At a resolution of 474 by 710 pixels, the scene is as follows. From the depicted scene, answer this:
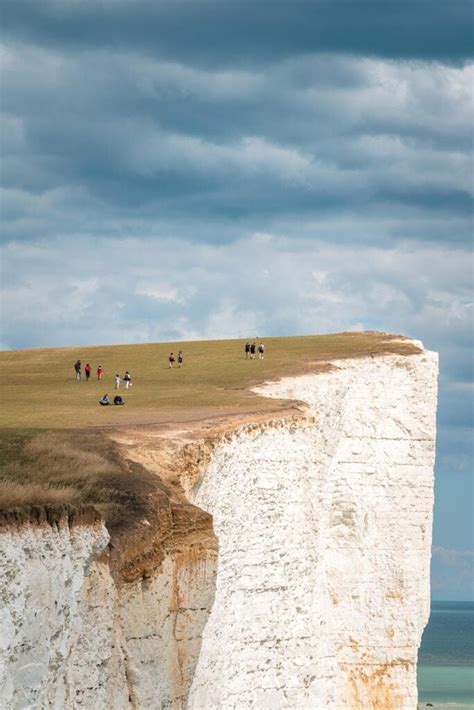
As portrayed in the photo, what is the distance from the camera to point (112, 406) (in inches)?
1703

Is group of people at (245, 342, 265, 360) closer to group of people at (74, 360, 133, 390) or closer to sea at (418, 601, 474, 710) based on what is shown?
group of people at (74, 360, 133, 390)

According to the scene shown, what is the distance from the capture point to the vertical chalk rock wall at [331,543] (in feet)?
118

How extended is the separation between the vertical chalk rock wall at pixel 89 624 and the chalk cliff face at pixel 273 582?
3 cm

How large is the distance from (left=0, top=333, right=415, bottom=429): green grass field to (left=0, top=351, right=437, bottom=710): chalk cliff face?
2.83 metres

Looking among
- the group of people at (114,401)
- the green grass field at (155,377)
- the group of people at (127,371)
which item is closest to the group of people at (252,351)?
the group of people at (127,371)

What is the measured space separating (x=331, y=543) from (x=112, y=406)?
9374 mm

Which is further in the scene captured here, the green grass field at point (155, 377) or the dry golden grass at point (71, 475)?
the green grass field at point (155, 377)

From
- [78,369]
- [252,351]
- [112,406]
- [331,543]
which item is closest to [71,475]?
[112,406]

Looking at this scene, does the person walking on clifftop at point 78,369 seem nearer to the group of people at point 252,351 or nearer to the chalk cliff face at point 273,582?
the group of people at point 252,351

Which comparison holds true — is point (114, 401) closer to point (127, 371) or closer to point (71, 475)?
point (127, 371)

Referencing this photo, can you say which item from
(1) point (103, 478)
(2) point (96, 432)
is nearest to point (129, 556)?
Answer: (1) point (103, 478)

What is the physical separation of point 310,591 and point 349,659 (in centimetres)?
747

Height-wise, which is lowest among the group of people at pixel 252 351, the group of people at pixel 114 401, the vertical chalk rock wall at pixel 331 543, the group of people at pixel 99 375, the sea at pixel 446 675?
the sea at pixel 446 675

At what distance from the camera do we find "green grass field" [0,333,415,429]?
3962cm
